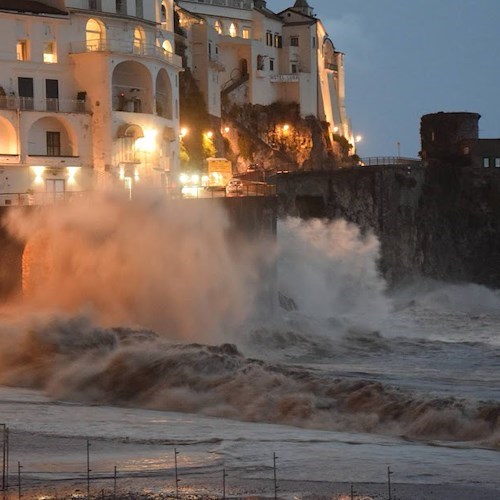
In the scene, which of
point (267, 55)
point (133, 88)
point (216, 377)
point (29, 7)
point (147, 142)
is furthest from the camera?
point (267, 55)

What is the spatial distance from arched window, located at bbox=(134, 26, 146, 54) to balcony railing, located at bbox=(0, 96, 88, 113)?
4097 mm

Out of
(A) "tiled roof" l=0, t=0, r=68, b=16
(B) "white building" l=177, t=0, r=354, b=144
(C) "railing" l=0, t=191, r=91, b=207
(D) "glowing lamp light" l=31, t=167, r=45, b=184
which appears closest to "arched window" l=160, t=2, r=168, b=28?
(A) "tiled roof" l=0, t=0, r=68, b=16

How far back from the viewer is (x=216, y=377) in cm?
2420

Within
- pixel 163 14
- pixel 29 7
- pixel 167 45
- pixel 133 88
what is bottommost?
pixel 133 88

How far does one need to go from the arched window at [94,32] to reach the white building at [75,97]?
47mm

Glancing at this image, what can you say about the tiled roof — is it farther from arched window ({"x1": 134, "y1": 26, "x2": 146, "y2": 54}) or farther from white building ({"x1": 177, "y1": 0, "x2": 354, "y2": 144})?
white building ({"x1": 177, "y1": 0, "x2": 354, "y2": 144})

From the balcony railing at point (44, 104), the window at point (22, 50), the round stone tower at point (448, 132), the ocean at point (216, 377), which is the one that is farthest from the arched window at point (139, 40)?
the round stone tower at point (448, 132)

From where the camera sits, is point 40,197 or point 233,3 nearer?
point 40,197

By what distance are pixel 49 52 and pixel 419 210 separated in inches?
1169

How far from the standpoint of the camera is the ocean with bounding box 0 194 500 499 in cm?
1661

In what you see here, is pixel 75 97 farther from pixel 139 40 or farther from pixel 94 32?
pixel 139 40

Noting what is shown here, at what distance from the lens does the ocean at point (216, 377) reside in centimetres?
1661

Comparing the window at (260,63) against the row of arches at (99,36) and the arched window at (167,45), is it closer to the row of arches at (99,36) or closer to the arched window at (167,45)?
the arched window at (167,45)

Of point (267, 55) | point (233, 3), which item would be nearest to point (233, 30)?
point (233, 3)
